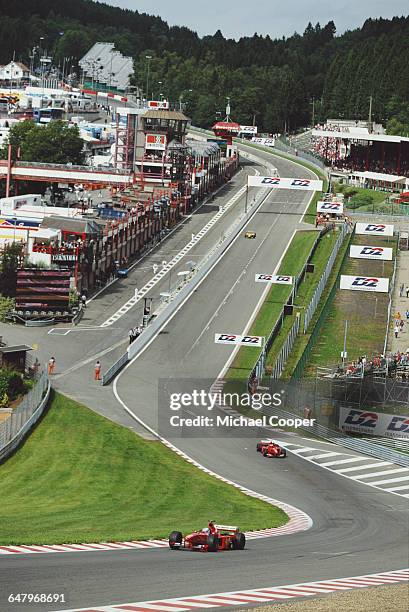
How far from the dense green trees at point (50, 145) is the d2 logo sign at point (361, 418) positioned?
357 feet

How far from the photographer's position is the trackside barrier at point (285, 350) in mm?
76500

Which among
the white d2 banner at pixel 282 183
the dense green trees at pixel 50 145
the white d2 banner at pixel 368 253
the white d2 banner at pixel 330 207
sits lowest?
the white d2 banner at pixel 368 253

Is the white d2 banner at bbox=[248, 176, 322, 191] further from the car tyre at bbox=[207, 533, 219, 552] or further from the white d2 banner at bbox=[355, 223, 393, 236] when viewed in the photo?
the car tyre at bbox=[207, 533, 219, 552]

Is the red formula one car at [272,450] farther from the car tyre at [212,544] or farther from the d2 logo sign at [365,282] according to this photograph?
the d2 logo sign at [365,282]

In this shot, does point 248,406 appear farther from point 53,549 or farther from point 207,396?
point 53,549

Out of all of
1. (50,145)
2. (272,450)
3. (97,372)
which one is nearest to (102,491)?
(272,450)

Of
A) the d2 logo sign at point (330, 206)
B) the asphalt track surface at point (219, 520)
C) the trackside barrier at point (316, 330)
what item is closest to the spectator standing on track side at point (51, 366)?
the asphalt track surface at point (219, 520)

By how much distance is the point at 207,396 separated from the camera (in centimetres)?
7106

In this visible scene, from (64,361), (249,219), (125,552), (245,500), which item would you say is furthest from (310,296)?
(125,552)

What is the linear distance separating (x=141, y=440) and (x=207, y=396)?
8.62 m

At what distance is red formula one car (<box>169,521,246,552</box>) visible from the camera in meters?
37.2

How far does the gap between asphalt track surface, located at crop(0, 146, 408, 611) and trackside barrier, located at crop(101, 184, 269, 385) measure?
81 centimetres

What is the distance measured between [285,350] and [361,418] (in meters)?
16.3

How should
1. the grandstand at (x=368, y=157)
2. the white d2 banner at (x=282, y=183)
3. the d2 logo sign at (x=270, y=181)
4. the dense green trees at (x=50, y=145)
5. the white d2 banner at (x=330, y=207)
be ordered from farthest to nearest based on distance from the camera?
the grandstand at (x=368, y=157) < the dense green trees at (x=50, y=145) < the d2 logo sign at (x=270, y=181) < the white d2 banner at (x=282, y=183) < the white d2 banner at (x=330, y=207)
